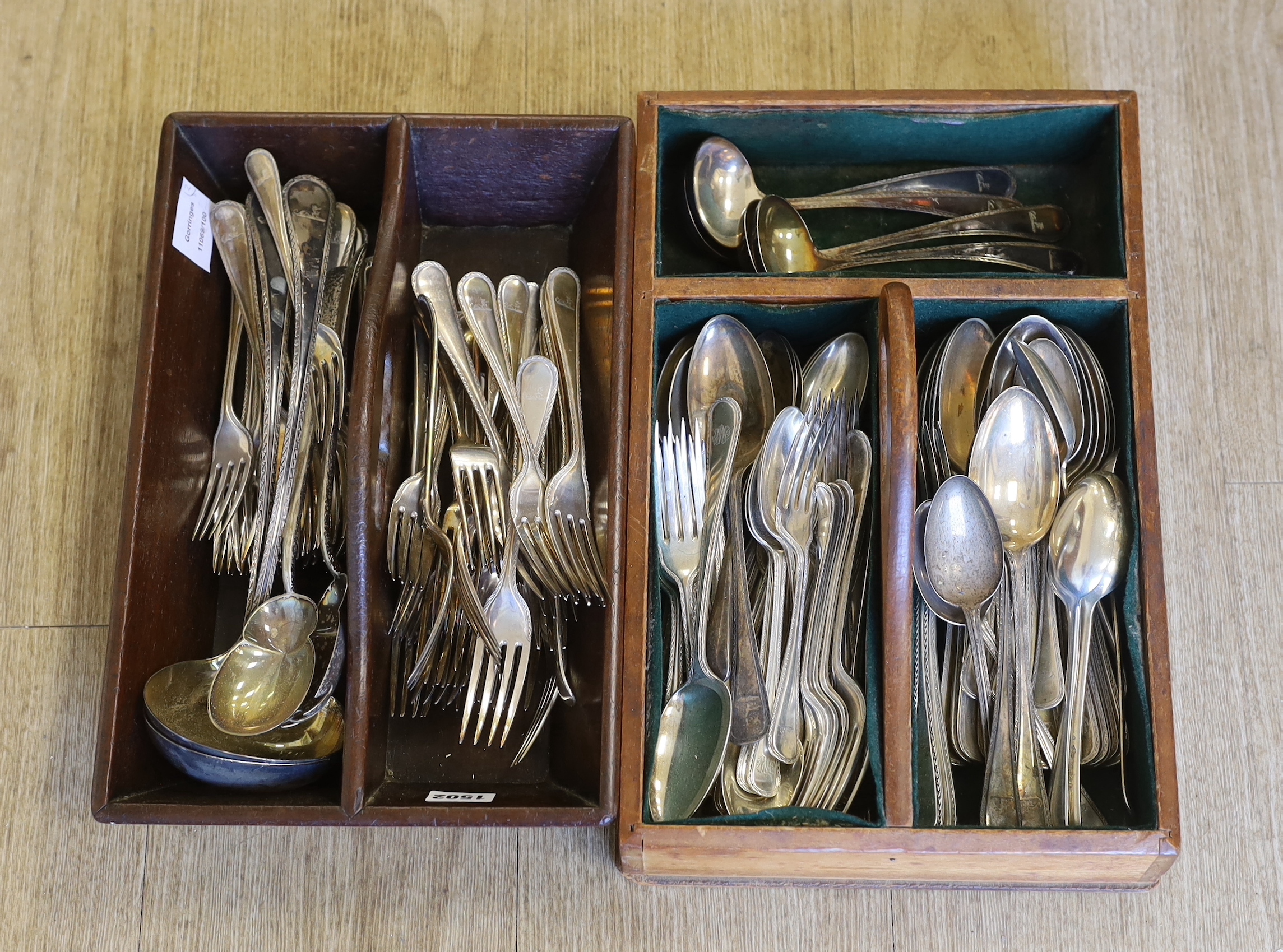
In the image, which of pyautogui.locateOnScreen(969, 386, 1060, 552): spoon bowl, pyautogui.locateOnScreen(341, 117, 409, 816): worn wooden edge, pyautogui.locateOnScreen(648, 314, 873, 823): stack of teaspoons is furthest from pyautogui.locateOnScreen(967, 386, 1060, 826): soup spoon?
pyautogui.locateOnScreen(341, 117, 409, 816): worn wooden edge

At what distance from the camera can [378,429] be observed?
→ 84 cm

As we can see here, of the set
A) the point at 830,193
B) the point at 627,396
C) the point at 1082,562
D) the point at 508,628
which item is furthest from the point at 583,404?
the point at 1082,562

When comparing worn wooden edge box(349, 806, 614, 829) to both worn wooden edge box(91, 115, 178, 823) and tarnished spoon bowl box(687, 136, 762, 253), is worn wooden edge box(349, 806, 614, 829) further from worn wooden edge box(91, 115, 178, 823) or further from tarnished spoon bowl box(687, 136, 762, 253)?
tarnished spoon bowl box(687, 136, 762, 253)

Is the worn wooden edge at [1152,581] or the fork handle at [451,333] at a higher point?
the fork handle at [451,333]

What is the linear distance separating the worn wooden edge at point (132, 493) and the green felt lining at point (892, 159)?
0.43 meters

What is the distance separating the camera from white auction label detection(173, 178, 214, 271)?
2.95 feet

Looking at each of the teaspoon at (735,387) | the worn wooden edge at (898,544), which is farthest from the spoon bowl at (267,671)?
the worn wooden edge at (898,544)

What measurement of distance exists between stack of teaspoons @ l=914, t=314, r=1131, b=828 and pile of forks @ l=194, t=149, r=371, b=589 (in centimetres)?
52

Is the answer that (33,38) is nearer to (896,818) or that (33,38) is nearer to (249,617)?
(249,617)

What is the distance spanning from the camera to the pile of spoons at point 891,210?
96 centimetres

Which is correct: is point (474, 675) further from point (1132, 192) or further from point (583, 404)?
point (1132, 192)

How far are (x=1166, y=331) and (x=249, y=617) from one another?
900mm

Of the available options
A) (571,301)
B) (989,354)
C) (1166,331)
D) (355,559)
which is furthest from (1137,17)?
(355,559)

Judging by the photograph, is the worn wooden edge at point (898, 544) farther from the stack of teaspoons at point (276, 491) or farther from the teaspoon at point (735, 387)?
the stack of teaspoons at point (276, 491)
